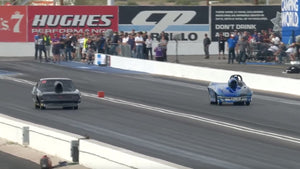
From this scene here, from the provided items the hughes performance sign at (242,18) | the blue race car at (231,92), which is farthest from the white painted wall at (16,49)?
the blue race car at (231,92)

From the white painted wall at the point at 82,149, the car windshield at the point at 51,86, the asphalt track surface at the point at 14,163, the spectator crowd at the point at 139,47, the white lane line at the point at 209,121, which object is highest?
the spectator crowd at the point at 139,47

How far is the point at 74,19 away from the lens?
58.4 meters

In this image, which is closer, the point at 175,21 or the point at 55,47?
the point at 55,47

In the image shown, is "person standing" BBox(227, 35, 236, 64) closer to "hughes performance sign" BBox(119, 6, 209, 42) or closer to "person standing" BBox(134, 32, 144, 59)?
"person standing" BBox(134, 32, 144, 59)

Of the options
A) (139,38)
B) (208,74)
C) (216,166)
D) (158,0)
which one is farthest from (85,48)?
(158,0)

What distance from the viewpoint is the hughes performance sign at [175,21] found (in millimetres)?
59156

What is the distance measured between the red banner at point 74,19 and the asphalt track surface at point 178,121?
19.1m

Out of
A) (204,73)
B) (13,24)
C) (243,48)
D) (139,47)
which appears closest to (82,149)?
(204,73)

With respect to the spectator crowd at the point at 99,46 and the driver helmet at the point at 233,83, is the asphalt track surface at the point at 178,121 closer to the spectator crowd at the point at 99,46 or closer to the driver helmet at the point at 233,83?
the driver helmet at the point at 233,83

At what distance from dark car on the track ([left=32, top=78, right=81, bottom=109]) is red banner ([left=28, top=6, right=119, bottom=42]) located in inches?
1255

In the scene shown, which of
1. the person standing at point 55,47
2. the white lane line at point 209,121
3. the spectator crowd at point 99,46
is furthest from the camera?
the spectator crowd at point 99,46

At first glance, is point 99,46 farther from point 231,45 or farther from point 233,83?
point 233,83

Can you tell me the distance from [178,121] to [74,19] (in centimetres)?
3536

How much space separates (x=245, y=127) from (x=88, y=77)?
1873 centimetres
